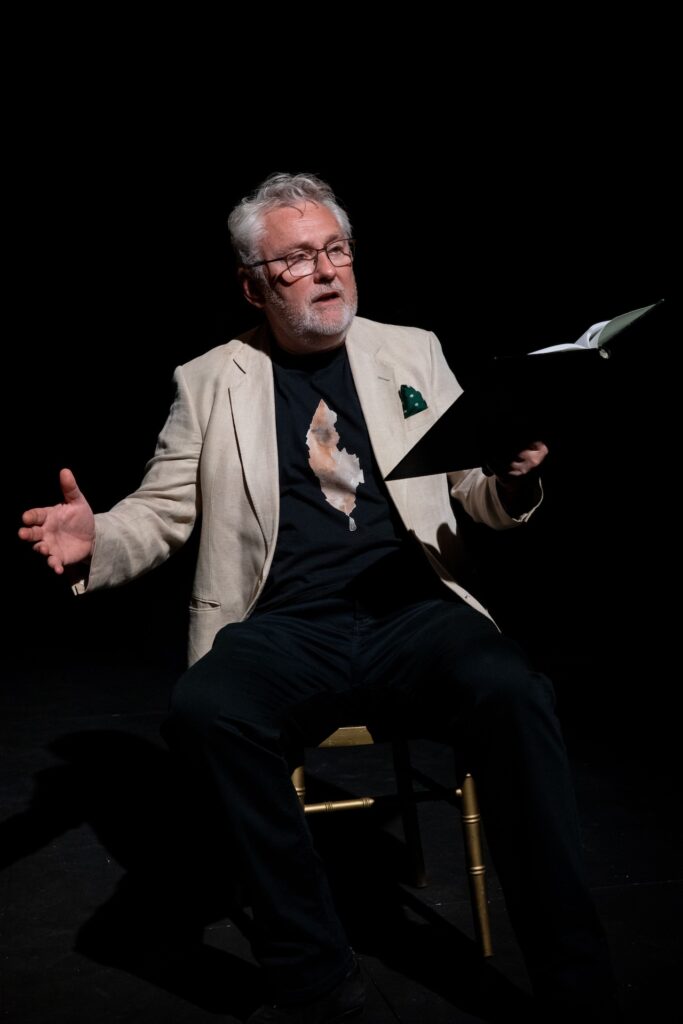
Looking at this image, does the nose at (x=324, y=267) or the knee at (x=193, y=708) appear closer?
the knee at (x=193, y=708)

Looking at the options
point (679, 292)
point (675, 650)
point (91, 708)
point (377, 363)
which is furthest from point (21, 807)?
point (679, 292)

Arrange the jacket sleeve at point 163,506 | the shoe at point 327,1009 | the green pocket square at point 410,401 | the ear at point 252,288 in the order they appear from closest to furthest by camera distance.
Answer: the shoe at point 327,1009
the jacket sleeve at point 163,506
the green pocket square at point 410,401
the ear at point 252,288

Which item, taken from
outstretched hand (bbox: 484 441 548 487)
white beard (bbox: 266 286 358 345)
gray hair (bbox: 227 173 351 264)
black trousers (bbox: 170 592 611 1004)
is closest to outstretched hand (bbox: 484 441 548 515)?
outstretched hand (bbox: 484 441 548 487)

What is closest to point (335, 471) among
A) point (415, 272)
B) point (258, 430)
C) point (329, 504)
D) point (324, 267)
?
point (329, 504)

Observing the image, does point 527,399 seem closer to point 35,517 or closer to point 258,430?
point 258,430

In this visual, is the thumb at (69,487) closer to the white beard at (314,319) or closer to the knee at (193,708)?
the knee at (193,708)

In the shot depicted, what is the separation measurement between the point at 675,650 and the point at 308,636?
93.9 inches

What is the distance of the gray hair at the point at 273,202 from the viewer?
2.10 meters

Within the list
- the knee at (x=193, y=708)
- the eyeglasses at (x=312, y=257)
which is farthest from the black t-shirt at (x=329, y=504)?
the knee at (x=193, y=708)

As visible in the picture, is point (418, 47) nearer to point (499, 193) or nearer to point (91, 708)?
point (499, 193)

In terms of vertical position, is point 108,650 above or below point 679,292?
below

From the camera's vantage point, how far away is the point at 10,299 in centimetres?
480

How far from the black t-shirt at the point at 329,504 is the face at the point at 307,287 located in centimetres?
10

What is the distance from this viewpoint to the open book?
1.40 meters
